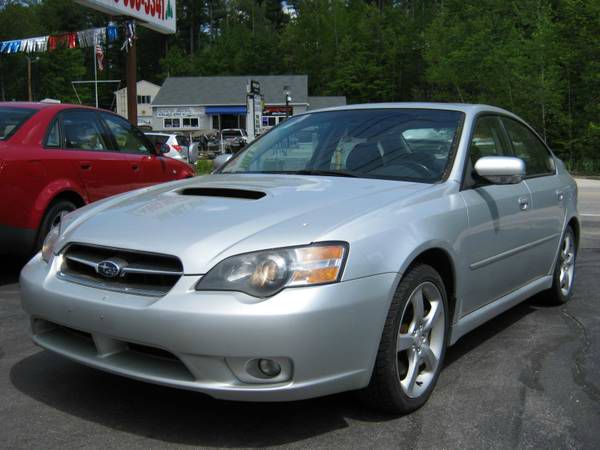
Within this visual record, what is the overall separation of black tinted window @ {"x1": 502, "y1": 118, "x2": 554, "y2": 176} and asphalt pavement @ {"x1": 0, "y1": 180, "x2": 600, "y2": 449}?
4.40 feet

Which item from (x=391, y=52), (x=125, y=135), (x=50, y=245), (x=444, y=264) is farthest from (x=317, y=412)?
(x=391, y=52)

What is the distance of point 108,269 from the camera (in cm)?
269

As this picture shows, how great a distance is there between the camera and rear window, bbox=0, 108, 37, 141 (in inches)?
213

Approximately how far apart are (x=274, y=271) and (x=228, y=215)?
48cm

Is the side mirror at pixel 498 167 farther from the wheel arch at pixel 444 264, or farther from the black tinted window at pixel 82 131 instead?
the black tinted window at pixel 82 131

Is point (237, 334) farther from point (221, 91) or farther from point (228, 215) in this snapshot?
point (221, 91)

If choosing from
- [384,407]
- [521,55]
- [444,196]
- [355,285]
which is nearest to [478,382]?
[384,407]

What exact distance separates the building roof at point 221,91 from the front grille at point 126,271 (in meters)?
59.6

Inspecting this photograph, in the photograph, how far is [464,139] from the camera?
3.66 metres

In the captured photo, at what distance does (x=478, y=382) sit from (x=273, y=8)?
108746mm

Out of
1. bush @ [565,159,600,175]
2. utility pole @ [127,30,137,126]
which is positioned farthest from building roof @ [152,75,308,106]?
utility pole @ [127,30,137,126]

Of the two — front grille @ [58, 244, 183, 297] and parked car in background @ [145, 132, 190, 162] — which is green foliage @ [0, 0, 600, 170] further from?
front grille @ [58, 244, 183, 297]

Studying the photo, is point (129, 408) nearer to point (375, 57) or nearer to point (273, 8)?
point (375, 57)

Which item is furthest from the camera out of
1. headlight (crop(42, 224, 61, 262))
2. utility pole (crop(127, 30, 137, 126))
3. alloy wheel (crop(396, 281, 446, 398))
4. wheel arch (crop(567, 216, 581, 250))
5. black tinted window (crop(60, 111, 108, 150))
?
utility pole (crop(127, 30, 137, 126))
